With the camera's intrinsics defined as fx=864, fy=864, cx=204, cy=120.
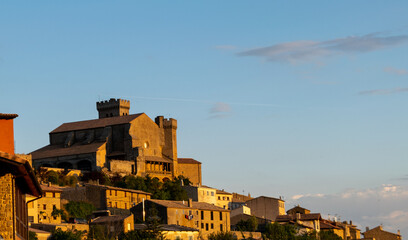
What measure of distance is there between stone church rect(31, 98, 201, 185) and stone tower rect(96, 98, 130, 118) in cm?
1622

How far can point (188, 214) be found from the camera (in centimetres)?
9250

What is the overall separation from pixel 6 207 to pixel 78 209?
7569 cm

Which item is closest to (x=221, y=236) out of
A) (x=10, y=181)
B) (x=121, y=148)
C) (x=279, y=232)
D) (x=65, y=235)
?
(x=279, y=232)

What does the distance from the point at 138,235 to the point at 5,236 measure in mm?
58047

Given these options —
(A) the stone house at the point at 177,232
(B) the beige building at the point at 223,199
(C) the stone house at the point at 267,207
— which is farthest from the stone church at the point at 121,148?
(A) the stone house at the point at 177,232

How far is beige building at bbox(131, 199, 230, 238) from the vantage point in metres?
88.3

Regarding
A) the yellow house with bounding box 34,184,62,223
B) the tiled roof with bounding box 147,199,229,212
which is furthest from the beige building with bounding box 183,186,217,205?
the yellow house with bounding box 34,184,62,223

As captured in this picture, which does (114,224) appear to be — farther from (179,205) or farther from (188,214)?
(179,205)

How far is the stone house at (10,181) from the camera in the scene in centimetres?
1469

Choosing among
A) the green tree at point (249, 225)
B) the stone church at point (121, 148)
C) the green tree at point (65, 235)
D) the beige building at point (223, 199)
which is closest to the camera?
the green tree at point (65, 235)

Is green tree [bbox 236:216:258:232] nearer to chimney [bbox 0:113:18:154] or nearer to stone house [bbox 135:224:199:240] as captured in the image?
stone house [bbox 135:224:199:240]

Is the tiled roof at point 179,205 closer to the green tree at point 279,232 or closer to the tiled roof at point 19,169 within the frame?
the green tree at point 279,232

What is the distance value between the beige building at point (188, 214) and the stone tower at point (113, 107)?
56.2 metres

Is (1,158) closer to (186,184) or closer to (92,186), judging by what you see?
(92,186)
